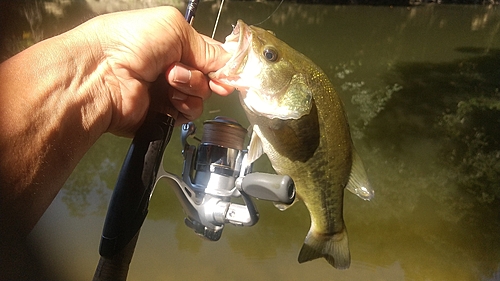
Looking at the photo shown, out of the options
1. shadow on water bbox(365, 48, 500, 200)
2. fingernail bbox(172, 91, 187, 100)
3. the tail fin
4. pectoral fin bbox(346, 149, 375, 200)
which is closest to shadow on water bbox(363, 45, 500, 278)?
shadow on water bbox(365, 48, 500, 200)

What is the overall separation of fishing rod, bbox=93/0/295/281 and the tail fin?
385 mm

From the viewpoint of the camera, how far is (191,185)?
4.90ft

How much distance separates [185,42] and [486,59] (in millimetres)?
8356

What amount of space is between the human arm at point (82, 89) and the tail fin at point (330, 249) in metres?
0.74

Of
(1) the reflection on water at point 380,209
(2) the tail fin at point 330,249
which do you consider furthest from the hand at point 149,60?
(1) the reflection on water at point 380,209

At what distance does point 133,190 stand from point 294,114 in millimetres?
624

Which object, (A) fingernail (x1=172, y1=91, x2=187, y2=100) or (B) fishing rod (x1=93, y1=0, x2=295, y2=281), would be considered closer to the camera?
(B) fishing rod (x1=93, y1=0, x2=295, y2=281)

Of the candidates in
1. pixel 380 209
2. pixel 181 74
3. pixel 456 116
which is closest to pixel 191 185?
pixel 181 74

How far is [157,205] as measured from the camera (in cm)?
371

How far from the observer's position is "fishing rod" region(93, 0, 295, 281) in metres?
1.18

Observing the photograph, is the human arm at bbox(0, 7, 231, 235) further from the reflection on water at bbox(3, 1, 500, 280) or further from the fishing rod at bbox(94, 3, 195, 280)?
the reflection on water at bbox(3, 1, 500, 280)

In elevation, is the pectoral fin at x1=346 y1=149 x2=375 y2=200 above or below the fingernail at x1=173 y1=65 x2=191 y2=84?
below

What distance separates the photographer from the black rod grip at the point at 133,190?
1.18 metres

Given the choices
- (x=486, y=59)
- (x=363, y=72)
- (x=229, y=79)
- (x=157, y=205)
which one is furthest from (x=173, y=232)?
(x=486, y=59)
